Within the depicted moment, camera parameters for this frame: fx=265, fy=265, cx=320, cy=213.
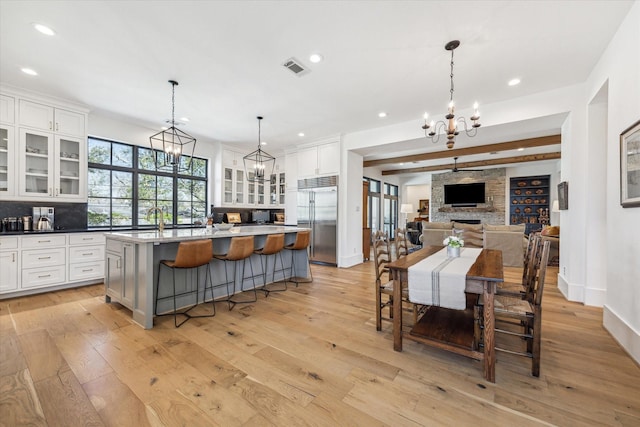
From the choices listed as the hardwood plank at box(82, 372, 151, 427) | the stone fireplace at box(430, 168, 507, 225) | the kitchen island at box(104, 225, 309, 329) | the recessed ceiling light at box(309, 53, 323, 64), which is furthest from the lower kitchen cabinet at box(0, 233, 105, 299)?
the stone fireplace at box(430, 168, 507, 225)

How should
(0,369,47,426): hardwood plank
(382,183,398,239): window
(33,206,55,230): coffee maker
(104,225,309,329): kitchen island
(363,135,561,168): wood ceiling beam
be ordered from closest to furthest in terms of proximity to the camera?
(0,369,47,426): hardwood plank < (104,225,309,329): kitchen island < (33,206,55,230): coffee maker < (363,135,561,168): wood ceiling beam < (382,183,398,239): window

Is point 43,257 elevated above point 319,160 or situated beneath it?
situated beneath

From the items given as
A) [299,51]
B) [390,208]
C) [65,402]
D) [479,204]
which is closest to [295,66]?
[299,51]

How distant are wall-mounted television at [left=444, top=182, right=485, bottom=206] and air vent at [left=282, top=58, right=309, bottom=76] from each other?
9245mm

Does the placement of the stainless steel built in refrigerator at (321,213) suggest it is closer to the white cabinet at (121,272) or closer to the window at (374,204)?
the window at (374,204)

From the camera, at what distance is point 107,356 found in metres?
2.21

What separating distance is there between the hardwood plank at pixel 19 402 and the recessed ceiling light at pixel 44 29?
9.86 ft

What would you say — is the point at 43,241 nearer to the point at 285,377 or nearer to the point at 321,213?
the point at 285,377

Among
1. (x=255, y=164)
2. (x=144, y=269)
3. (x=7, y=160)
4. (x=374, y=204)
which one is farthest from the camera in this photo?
(x=374, y=204)

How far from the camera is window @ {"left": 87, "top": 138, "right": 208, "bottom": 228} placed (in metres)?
4.90

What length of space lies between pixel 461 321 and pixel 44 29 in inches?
192

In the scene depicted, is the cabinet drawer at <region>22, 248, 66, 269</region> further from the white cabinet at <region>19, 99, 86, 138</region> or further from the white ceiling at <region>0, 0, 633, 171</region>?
the white ceiling at <region>0, 0, 633, 171</region>

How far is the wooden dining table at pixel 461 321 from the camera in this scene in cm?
190

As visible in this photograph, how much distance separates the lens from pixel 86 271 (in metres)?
4.26
